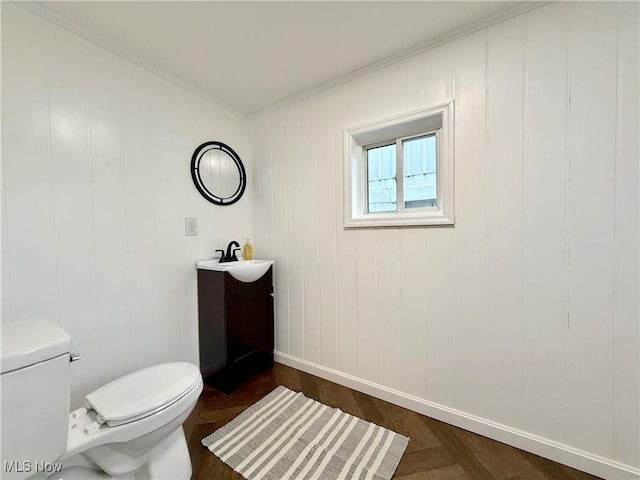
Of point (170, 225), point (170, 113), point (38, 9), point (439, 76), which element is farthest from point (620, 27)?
point (38, 9)

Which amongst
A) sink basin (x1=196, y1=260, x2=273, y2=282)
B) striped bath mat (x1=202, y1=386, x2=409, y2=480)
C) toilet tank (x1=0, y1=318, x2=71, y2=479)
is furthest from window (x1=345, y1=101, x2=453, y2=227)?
toilet tank (x1=0, y1=318, x2=71, y2=479)

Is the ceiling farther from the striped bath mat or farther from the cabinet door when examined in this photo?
the striped bath mat

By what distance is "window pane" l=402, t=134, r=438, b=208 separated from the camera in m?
1.60

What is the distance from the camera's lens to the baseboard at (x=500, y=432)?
1.11 m

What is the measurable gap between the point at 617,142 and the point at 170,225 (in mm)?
2382

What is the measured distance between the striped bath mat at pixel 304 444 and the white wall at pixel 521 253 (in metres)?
0.34

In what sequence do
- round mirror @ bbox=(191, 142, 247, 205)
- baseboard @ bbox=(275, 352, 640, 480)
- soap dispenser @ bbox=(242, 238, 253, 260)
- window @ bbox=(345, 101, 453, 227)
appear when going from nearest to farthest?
baseboard @ bbox=(275, 352, 640, 480), window @ bbox=(345, 101, 453, 227), round mirror @ bbox=(191, 142, 247, 205), soap dispenser @ bbox=(242, 238, 253, 260)

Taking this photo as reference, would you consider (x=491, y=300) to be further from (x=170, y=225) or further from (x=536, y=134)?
(x=170, y=225)

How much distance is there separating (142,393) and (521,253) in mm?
1873

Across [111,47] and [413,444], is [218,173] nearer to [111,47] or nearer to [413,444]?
[111,47]

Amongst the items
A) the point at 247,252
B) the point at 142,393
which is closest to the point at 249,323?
the point at 247,252

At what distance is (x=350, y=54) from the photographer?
60.6 inches

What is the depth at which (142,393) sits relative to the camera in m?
1.09

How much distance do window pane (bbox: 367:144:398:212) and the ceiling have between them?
1.81ft
